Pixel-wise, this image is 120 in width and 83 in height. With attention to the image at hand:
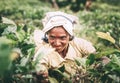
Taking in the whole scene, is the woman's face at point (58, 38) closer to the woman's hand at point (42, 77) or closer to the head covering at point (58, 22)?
the head covering at point (58, 22)

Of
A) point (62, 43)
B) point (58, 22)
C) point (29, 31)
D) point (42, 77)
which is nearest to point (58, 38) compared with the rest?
point (62, 43)

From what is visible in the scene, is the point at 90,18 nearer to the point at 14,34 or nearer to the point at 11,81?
the point at 14,34

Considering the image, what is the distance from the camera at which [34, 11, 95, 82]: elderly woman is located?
3.46 m

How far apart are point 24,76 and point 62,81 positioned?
0.52 m

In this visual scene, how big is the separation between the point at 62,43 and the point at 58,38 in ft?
0.24

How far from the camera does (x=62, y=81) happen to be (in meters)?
2.81

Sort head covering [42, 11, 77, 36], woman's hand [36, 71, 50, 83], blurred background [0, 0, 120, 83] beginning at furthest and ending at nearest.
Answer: head covering [42, 11, 77, 36] < woman's hand [36, 71, 50, 83] < blurred background [0, 0, 120, 83]

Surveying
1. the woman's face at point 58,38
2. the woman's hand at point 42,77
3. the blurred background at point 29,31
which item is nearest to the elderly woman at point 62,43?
the woman's face at point 58,38

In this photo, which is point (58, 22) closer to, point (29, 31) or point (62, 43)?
point (62, 43)

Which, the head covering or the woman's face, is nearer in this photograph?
the woman's face

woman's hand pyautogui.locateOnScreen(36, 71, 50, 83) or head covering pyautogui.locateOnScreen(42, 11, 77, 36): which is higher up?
woman's hand pyautogui.locateOnScreen(36, 71, 50, 83)

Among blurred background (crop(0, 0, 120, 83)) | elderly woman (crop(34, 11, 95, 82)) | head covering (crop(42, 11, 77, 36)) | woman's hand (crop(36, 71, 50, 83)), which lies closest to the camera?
blurred background (crop(0, 0, 120, 83))

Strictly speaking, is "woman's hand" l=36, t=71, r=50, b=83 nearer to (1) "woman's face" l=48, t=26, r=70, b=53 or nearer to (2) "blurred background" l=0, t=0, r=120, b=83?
(2) "blurred background" l=0, t=0, r=120, b=83

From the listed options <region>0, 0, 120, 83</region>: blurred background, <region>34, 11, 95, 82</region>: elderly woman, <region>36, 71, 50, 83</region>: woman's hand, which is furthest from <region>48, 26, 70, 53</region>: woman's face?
<region>36, 71, 50, 83</region>: woman's hand
